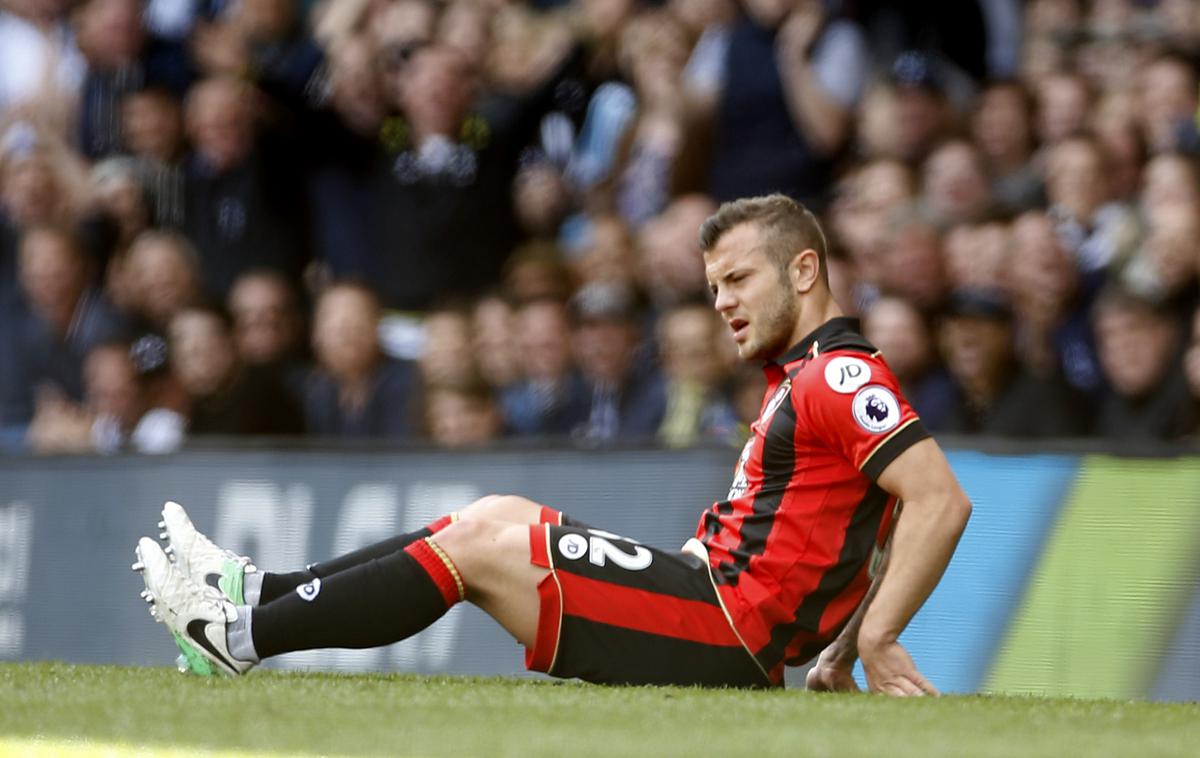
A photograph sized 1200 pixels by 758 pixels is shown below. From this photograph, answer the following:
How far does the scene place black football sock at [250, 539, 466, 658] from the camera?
13.8 feet

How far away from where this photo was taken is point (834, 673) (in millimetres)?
4520

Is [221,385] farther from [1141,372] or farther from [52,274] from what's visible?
[1141,372]

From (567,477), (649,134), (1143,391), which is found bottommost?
(567,477)

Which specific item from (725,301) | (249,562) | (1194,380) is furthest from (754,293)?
(1194,380)

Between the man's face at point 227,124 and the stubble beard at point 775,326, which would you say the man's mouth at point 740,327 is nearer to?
the stubble beard at point 775,326

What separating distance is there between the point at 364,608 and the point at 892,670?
1250 millimetres

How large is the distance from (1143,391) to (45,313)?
5.16m

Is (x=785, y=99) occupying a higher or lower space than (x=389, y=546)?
higher

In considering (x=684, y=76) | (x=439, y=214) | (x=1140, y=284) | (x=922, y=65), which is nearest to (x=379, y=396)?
(x=439, y=214)

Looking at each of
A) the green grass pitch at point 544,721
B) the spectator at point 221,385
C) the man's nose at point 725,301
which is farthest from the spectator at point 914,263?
the spectator at point 221,385

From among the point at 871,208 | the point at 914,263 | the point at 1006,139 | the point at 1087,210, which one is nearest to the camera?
the point at 1087,210

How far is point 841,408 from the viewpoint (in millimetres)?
4117

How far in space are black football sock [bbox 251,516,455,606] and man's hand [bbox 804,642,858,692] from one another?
3.34ft

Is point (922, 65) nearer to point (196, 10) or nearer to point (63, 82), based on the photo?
point (196, 10)
